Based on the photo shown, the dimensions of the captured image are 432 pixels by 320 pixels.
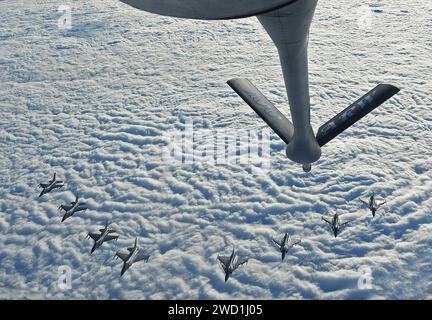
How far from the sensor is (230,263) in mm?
18828

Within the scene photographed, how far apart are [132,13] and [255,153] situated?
4030 cm

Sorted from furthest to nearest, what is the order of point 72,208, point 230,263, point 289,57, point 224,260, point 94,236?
point 72,208 → point 94,236 → point 224,260 → point 230,263 → point 289,57

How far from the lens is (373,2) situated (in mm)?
51031

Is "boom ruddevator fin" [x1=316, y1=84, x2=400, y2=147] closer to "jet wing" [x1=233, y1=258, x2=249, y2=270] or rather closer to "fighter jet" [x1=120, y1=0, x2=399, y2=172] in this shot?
"fighter jet" [x1=120, y1=0, x2=399, y2=172]

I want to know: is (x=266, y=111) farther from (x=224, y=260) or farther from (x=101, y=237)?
(x=101, y=237)

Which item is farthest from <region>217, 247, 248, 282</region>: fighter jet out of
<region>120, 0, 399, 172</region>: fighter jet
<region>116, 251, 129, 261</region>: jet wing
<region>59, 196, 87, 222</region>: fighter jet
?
<region>59, 196, 87, 222</region>: fighter jet

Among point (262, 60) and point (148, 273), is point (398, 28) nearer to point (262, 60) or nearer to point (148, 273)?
point (262, 60)

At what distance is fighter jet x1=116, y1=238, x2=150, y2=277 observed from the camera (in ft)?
63.4

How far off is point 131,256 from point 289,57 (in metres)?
13.4

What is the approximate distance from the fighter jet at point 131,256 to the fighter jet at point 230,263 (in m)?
4.25

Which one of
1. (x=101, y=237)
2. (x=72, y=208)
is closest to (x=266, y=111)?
(x=101, y=237)

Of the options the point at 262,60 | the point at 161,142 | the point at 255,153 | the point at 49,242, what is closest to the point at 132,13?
the point at 262,60

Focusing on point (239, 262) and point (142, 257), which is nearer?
point (239, 262)

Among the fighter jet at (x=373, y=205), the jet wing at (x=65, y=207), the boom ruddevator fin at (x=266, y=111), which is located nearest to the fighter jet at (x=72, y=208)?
the jet wing at (x=65, y=207)
